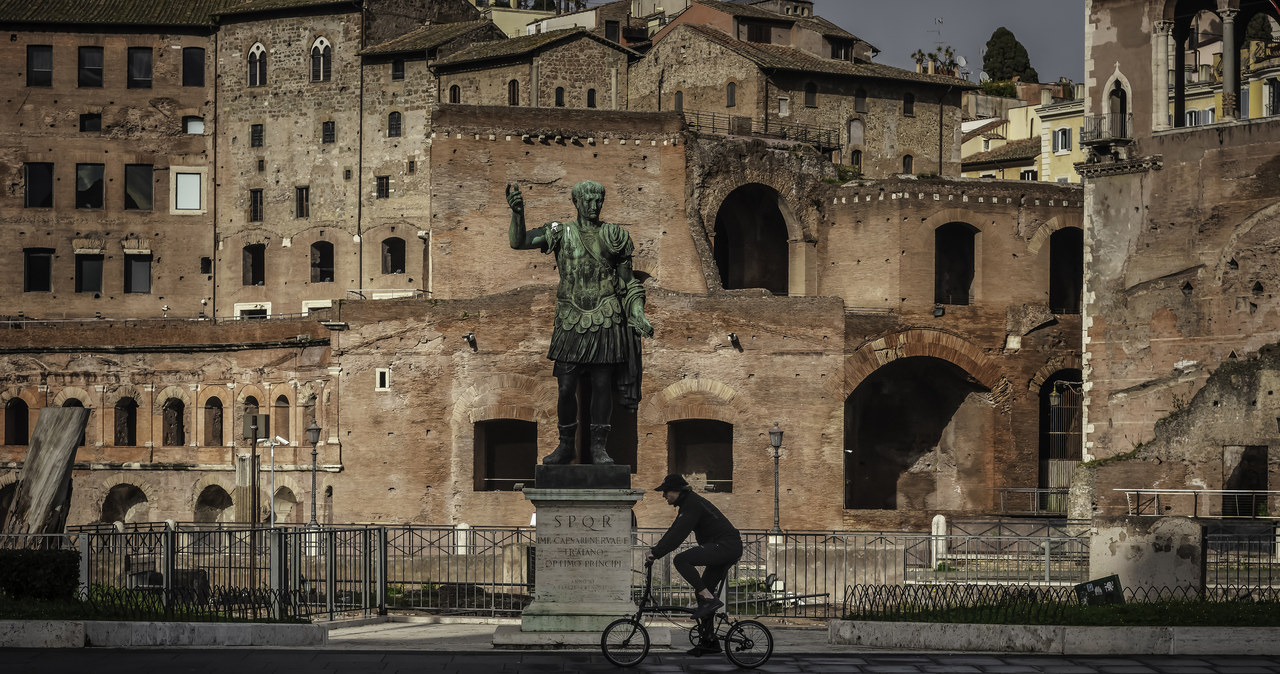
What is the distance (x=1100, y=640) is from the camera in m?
15.3

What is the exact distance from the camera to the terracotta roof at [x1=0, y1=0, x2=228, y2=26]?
179 ft

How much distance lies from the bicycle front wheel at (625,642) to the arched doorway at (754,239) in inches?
1323

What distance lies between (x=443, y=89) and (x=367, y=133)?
2.71 m

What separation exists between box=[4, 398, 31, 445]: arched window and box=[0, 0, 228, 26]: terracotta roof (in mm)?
13290

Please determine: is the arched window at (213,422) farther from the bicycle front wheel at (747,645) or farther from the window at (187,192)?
the bicycle front wheel at (747,645)

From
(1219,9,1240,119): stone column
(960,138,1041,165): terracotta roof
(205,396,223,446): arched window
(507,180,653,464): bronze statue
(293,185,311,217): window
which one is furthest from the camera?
(960,138,1041,165): terracotta roof

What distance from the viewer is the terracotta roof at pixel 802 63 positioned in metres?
50.8

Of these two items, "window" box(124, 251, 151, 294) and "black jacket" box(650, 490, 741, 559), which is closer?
"black jacket" box(650, 490, 741, 559)

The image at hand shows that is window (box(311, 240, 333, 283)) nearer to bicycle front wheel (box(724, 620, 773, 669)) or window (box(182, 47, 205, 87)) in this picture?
window (box(182, 47, 205, 87))

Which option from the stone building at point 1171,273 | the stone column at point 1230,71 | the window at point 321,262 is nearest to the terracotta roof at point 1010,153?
the stone building at point 1171,273

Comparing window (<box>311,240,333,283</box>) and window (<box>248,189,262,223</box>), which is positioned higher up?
window (<box>248,189,262,223</box>)

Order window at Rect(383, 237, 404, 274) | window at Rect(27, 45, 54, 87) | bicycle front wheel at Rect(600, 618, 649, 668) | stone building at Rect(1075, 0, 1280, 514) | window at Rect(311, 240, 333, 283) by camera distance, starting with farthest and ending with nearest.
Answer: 1. window at Rect(27, 45, 54, 87)
2. window at Rect(311, 240, 333, 283)
3. window at Rect(383, 237, 404, 274)
4. stone building at Rect(1075, 0, 1280, 514)
5. bicycle front wheel at Rect(600, 618, 649, 668)

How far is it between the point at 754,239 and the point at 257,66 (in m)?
16.5

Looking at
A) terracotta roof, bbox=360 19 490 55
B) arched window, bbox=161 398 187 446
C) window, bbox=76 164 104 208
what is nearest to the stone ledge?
arched window, bbox=161 398 187 446
